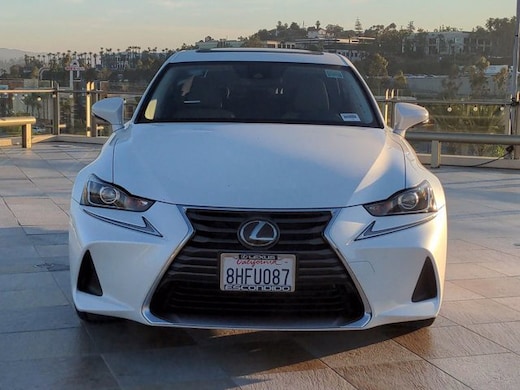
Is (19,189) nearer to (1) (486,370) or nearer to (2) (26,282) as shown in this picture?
(2) (26,282)

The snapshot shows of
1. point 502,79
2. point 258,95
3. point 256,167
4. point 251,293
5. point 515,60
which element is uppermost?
point 515,60

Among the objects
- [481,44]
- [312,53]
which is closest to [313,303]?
[312,53]

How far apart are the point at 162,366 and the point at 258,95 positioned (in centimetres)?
206

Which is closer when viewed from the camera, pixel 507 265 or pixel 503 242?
pixel 507 265

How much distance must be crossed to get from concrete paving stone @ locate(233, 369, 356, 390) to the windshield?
5.58 feet

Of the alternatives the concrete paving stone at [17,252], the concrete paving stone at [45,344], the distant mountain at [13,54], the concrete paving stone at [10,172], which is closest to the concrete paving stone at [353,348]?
the concrete paving stone at [45,344]

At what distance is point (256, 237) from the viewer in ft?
10.7

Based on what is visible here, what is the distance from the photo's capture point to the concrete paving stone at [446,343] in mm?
3762

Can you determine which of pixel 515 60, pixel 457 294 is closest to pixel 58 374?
pixel 457 294

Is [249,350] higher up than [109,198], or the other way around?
[109,198]

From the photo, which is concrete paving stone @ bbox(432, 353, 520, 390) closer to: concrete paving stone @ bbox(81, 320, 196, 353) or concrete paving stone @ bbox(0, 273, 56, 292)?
concrete paving stone @ bbox(81, 320, 196, 353)

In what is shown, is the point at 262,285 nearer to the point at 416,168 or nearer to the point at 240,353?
the point at 240,353

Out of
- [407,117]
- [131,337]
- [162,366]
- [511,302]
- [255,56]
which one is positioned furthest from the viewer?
[255,56]

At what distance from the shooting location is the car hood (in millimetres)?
3352
